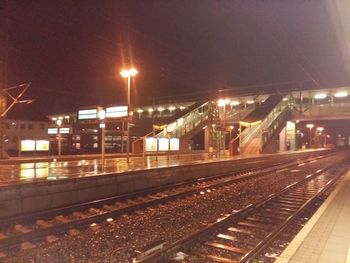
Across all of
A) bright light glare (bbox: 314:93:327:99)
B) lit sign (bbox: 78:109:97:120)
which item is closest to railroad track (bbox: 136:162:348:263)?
lit sign (bbox: 78:109:97:120)

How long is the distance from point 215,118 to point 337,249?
27988 millimetres

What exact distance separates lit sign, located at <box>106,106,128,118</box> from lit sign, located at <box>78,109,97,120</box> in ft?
15.0

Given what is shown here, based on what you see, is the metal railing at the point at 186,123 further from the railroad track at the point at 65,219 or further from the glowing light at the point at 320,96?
the railroad track at the point at 65,219

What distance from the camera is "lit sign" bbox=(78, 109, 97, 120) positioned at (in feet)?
95.3

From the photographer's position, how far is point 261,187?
57.2 ft

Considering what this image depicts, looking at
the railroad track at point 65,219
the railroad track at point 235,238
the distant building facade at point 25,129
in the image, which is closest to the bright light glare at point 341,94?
the railroad track at point 235,238

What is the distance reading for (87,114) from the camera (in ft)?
96.5

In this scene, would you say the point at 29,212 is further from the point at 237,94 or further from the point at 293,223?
the point at 237,94

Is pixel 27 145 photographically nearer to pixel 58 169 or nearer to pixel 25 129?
pixel 58 169

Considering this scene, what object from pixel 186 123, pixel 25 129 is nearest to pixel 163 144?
pixel 186 123

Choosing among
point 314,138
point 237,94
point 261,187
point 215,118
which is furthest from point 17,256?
point 314,138

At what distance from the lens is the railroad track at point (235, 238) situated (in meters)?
6.98

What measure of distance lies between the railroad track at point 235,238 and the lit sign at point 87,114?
1900cm

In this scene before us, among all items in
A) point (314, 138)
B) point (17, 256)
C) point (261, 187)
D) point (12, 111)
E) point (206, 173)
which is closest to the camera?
point (17, 256)
